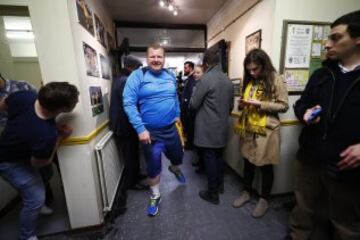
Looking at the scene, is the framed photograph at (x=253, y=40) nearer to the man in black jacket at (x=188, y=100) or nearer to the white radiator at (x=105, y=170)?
the man in black jacket at (x=188, y=100)

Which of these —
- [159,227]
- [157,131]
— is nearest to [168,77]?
[157,131]

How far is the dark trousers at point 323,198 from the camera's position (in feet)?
3.25

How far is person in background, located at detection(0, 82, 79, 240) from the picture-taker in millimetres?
1070

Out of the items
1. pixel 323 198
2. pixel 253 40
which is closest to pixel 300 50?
pixel 253 40

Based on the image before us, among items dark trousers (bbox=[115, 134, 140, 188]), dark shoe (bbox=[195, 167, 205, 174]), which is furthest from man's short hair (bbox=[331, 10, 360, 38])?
dark shoe (bbox=[195, 167, 205, 174])

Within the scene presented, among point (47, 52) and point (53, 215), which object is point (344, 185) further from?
point (53, 215)

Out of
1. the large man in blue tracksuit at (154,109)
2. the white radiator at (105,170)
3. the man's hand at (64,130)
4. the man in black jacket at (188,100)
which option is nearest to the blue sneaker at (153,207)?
the large man in blue tracksuit at (154,109)

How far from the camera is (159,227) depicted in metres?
1.58

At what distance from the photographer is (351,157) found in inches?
35.5

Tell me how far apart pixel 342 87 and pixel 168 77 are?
4.15ft

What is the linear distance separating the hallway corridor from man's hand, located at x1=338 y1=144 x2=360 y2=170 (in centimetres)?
87

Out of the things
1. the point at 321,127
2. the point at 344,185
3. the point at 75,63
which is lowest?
the point at 344,185

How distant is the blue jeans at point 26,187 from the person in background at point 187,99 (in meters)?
1.92

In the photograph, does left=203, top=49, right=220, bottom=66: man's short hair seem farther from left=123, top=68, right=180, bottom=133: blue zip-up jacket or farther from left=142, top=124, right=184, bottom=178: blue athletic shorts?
left=142, top=124, right=184, bottom=178: blue athletic shorts
